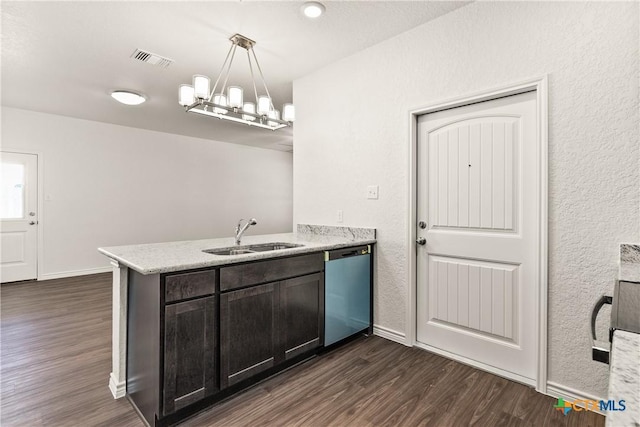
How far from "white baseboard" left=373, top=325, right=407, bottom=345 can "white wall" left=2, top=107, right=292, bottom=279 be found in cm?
487

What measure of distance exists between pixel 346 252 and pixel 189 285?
134cm

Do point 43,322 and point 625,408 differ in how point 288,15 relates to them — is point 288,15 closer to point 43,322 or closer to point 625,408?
point 625,408

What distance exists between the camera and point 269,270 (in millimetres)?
2137

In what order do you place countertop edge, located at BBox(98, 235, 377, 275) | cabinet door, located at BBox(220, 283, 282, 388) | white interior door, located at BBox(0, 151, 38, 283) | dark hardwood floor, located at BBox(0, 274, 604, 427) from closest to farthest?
countertop edge, located at BBox(98, 235, 377, 275), dark hardwood floor, located at BBox(0, 274, 604, 427), cabinet door, located at BBox(220, 283, 282, 388), white interior door, located at BBox(0, 151, 38, 283)

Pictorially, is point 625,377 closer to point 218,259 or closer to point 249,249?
point 218,259

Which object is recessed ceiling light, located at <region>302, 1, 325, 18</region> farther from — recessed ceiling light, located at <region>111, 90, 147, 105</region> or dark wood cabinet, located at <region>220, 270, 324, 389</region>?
recessed ceiling light, located at <region>111, 90, 147, 105</region>

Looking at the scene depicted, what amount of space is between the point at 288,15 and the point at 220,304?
7.17 feet

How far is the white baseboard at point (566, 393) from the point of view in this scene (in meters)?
1.86

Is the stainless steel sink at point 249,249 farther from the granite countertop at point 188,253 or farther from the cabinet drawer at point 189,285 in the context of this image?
the cabinet drawer at point 189,285

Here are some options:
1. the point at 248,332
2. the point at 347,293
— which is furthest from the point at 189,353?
the point at 347,293

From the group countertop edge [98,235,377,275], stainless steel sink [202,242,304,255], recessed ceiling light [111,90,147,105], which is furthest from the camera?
recessed ceiling light [111,90,147,105]

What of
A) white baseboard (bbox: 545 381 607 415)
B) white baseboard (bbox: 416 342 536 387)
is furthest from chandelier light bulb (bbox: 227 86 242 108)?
white baseboard (bbox: 545 381 607 415)

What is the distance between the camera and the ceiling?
241 cm

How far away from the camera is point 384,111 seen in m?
2.87
